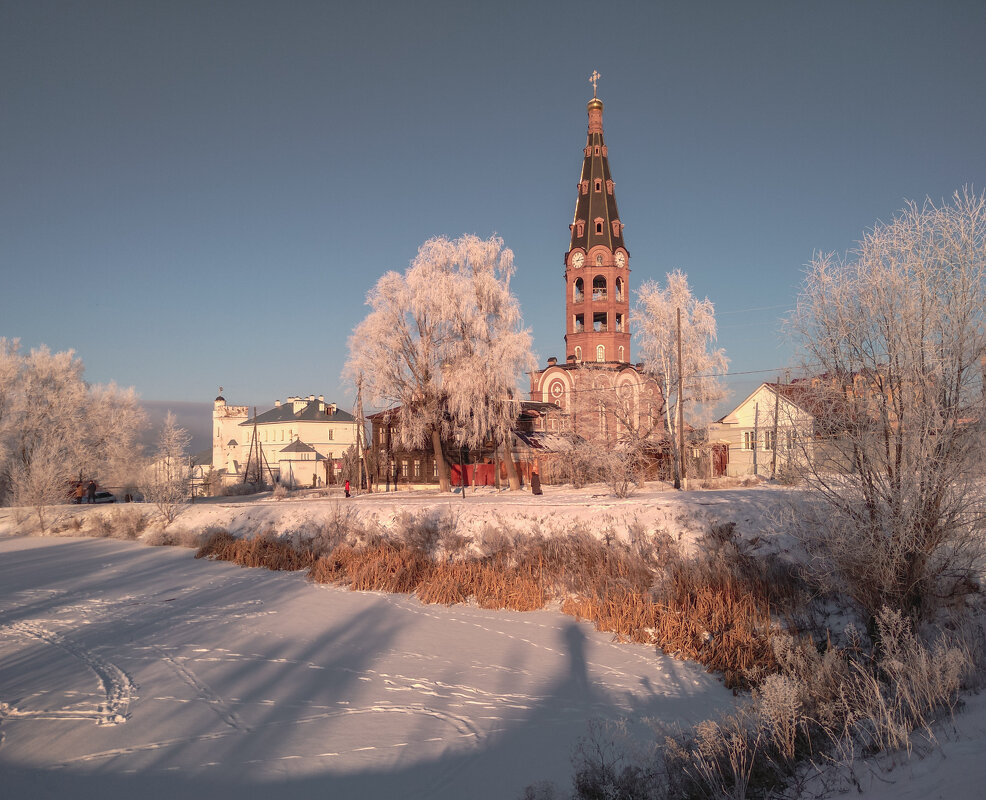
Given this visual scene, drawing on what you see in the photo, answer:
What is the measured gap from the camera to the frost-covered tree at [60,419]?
135ft

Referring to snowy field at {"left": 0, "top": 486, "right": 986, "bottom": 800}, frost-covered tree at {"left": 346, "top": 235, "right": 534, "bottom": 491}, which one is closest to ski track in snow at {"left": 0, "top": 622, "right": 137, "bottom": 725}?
snowy field at {"left": 0, "top": 486, "right": 986, "bottom": 800}

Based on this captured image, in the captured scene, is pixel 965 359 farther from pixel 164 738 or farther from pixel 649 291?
pixel 649 291

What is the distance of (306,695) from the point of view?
29.3 ft

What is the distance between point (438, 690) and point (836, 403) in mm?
6849

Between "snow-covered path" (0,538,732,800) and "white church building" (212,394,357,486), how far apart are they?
52.4 meters

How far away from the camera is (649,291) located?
35281 mm

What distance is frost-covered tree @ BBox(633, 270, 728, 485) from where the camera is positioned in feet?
111

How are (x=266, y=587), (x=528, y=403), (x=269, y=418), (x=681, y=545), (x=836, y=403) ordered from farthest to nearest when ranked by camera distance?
(x=269, y=418) → (x=528, y=403) → (x=266, y=587) → (x=681, y=545) → (x=836, y=403)

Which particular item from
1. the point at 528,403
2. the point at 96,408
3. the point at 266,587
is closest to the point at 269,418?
the point at 96,408

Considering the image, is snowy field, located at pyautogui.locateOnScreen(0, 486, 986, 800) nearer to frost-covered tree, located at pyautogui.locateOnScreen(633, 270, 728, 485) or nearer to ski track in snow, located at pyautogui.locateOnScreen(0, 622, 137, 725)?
ski track in snow, located at pyautogui.locateOnScreen(0, 622, 137, 725)

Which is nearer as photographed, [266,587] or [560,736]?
[560,736]

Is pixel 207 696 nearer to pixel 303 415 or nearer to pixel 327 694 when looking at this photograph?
pixel 327 694

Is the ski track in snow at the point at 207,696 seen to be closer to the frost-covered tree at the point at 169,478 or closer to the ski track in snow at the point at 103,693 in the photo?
the ski track in snow at the point at 103,693

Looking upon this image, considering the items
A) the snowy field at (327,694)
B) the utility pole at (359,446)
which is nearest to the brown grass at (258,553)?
the snowy field at (327,694)
